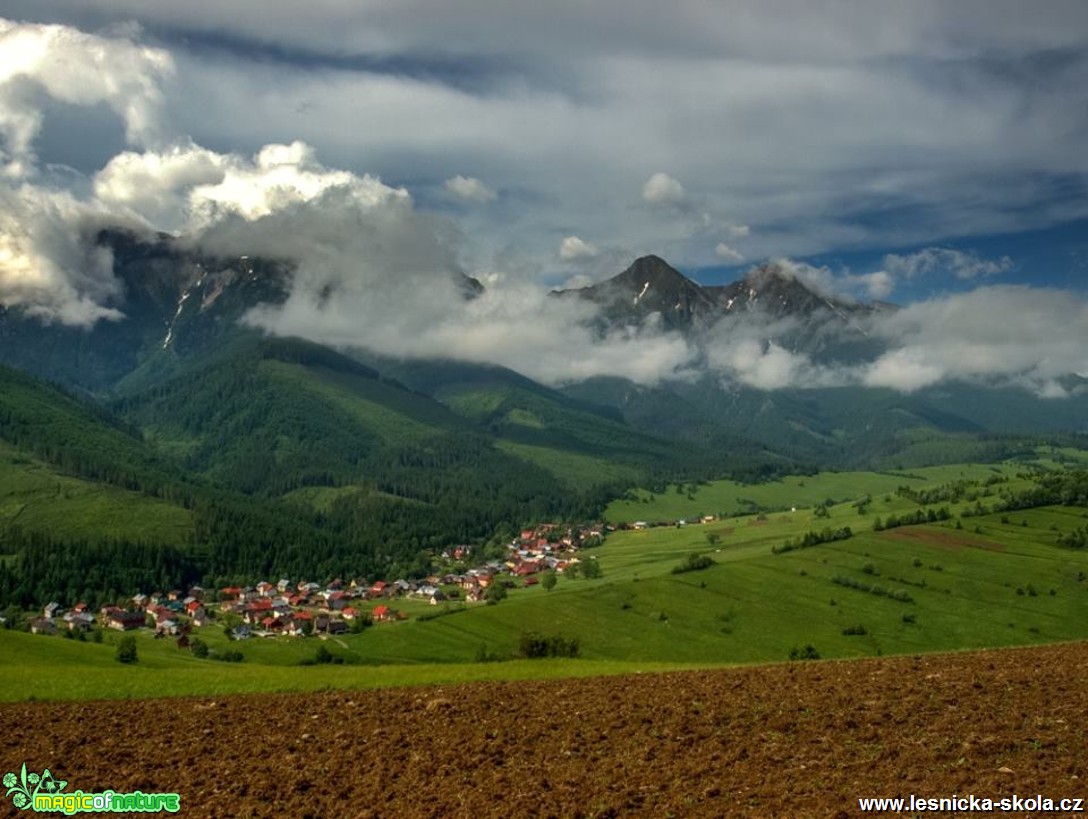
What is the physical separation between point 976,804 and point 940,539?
165 metres

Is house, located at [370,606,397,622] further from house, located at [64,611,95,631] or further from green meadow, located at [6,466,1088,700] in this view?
house, located at [64,611,95,631]

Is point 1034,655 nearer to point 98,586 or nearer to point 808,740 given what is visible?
point 808,740

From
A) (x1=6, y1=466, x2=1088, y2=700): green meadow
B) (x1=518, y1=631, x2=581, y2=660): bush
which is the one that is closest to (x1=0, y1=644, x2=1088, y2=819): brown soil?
(x1=518, y1=631, x2=581, y2=660): bush

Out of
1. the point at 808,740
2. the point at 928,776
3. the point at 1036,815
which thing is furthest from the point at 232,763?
the point at 1036,815

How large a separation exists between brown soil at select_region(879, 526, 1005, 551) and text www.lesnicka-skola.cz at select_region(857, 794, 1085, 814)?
159m

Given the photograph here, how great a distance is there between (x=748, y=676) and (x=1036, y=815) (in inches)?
663

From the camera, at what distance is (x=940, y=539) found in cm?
16475

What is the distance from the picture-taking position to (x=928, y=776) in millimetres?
19031

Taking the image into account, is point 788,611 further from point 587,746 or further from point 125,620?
point 125,620

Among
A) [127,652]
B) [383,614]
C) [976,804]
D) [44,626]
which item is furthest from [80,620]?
[976,804]

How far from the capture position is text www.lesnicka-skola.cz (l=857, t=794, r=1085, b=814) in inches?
665

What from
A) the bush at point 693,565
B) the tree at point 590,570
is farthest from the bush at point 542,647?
the tree at point 590,570

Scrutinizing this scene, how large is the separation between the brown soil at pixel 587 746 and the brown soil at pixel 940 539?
471 feet

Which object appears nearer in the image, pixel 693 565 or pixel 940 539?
pixel 693 565
